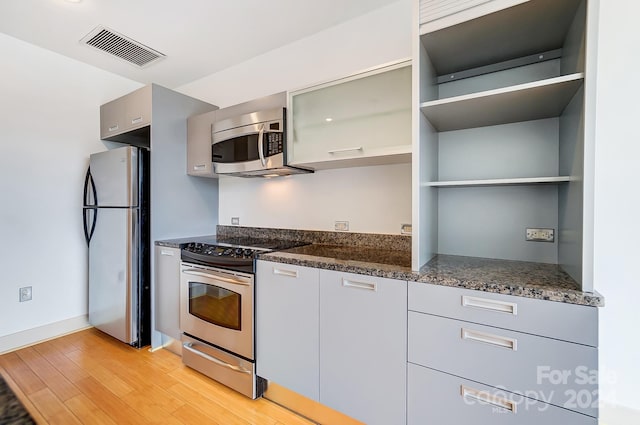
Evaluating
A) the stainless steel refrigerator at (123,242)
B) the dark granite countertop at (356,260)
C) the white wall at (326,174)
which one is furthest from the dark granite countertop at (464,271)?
the stainless steel refrigerator at (123,242)

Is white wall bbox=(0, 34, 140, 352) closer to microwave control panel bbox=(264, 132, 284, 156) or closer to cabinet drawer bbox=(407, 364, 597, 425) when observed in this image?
microwave control panel bbox=(264, 132, 284, 156)

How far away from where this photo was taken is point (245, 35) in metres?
2.45

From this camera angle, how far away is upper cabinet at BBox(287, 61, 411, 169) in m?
1.69

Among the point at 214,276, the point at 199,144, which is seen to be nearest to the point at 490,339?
the point at 214,276

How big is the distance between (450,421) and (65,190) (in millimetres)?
3576

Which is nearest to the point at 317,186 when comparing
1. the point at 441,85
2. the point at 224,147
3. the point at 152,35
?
the point at 224,147

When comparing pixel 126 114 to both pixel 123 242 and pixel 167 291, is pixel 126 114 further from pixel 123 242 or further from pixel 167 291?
pixel 167 291

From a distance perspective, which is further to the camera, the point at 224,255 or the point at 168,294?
the point at 168,294

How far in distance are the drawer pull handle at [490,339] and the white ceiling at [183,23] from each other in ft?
7.14

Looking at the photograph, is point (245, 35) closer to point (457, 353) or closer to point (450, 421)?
point (457, 353)

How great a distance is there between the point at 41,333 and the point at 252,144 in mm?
2634

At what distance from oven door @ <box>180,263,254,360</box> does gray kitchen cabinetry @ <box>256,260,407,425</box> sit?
Result: 0.09m

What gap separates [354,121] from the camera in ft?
6.17

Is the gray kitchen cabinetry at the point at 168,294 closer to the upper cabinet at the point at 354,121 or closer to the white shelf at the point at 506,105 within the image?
the upper cabinet at the point at 354,121
